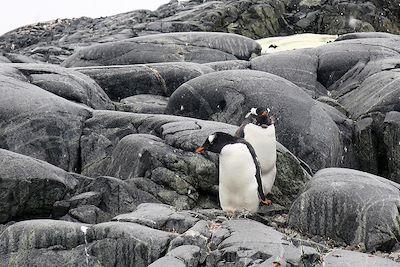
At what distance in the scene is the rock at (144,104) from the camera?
14.6 metres

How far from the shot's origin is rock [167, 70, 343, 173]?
43.8 feet

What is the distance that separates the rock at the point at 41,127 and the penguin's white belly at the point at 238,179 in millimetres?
3835

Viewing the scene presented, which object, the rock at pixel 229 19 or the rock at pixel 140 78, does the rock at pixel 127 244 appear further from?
the rock at pixel 229 19

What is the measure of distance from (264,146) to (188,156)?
118cm

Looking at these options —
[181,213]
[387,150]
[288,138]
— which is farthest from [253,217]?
[387,150]

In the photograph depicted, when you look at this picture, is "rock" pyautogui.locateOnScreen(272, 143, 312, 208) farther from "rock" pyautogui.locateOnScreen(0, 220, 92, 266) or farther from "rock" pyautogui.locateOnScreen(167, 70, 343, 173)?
"rock" pyautogui.locateOnScreen(0, 220, 92, 266)

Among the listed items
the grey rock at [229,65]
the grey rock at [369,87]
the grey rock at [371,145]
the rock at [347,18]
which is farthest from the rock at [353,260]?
the rock at [347,18]

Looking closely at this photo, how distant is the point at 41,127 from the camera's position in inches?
472

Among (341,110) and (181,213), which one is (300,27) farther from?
(181,213)

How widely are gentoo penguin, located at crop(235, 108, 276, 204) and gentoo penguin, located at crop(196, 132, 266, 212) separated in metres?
1.00

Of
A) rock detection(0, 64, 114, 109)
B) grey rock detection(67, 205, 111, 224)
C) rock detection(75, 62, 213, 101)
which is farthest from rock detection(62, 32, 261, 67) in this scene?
grey rock detection(67, 205, 111, 224)

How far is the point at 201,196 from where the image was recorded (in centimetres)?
1035

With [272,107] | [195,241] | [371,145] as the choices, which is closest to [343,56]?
[371,145]

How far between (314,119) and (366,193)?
463cm
